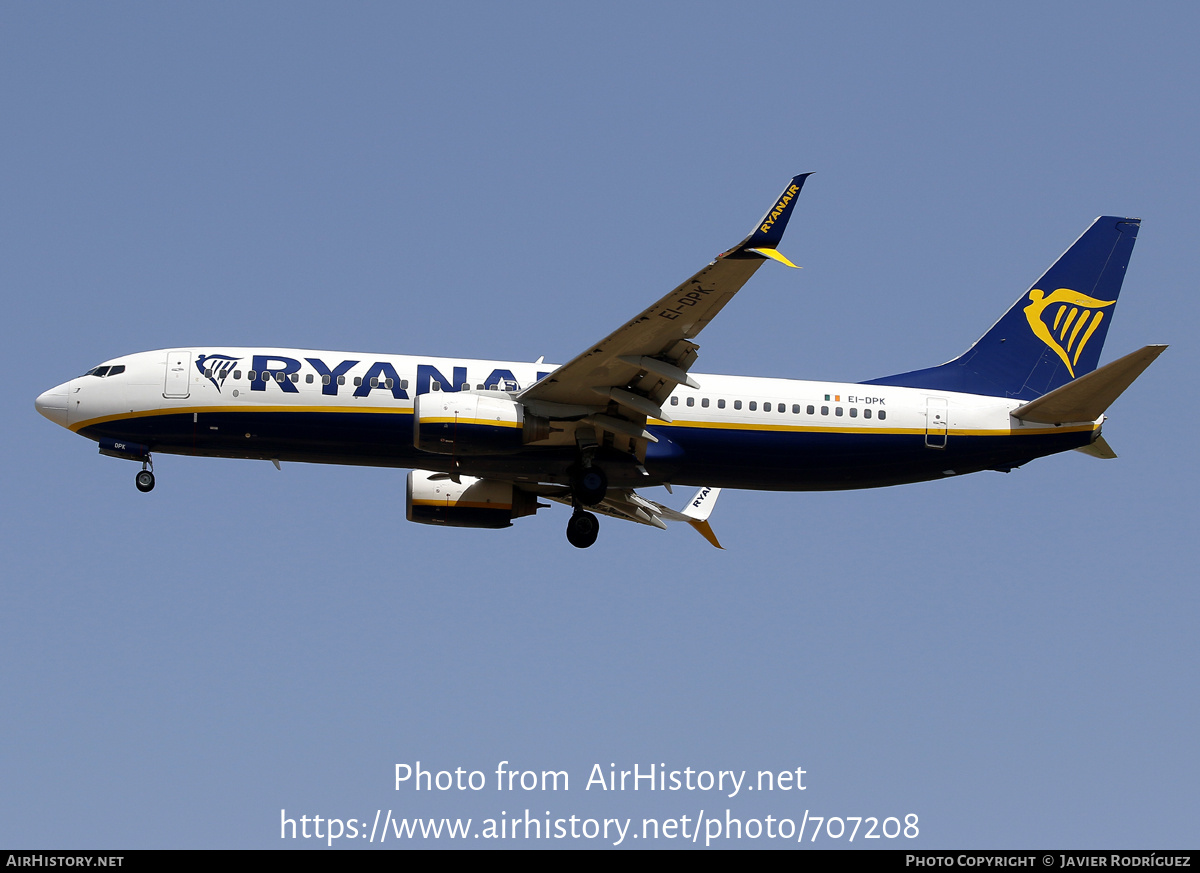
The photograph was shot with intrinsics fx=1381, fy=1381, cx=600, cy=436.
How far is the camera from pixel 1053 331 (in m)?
37.2

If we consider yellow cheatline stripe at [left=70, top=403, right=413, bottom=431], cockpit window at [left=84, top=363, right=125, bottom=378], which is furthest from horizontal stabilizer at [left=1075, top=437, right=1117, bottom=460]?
cockpit window at [left=84, top=363, right=125, bottom=378]

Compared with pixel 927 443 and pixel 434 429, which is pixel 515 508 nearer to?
pixel 434 429

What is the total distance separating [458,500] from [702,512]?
7184mm

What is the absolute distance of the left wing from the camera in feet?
87.9

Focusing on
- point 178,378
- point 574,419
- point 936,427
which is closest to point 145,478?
point 178,378

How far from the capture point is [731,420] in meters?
33.4

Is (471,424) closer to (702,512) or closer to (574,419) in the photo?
(574,419)

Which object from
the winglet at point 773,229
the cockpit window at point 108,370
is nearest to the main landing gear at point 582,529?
the winglet at point 773,229

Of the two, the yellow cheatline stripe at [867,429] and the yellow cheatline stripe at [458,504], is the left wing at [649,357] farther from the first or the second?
the yellow cheatline stripe at [458,504]

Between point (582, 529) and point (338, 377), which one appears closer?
point (338, 377)

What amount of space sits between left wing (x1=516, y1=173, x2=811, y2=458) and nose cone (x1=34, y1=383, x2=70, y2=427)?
38.3 ft

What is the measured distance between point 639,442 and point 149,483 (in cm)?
1216

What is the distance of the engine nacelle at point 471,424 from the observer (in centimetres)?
3112

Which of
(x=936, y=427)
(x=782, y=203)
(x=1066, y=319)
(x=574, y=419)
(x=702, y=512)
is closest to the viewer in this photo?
(x=782, y=203)
